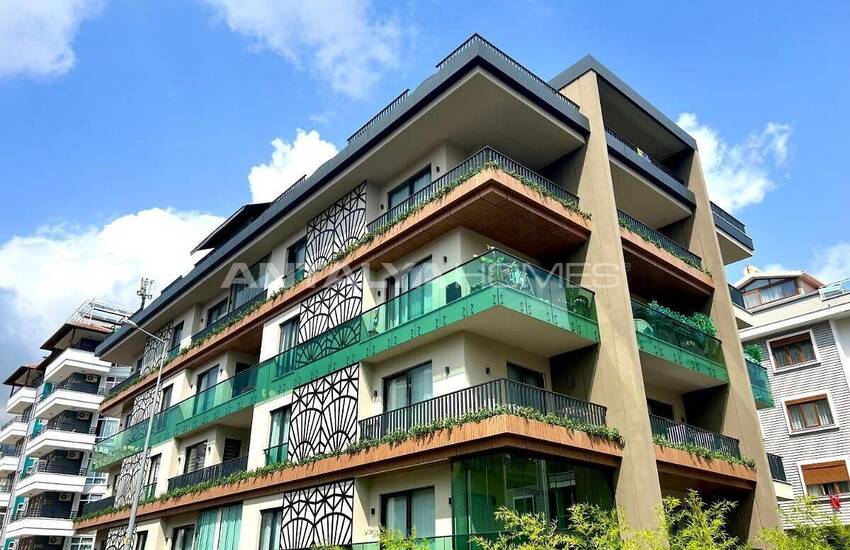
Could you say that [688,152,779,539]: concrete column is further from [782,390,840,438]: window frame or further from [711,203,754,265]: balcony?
[782,390,840,438]: window frame

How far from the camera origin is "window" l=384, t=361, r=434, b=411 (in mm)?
18203

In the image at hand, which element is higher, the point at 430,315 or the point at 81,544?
the point at 430,315

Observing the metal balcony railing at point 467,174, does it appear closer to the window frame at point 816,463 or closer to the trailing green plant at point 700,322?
the trailing green plant at point 700,322

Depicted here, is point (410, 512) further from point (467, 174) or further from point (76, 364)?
point (76, 364)

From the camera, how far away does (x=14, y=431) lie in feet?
176

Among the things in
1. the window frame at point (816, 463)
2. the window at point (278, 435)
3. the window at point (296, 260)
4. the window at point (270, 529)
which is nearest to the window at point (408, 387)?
the window at point (278, 435)

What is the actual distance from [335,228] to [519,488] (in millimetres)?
12095

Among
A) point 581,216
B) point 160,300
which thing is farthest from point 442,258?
point 160,300

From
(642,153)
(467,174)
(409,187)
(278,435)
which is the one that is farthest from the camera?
(642,153)

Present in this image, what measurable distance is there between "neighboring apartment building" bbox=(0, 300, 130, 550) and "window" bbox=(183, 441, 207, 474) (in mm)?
21106

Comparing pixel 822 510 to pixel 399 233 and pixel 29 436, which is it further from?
pixel 29 436

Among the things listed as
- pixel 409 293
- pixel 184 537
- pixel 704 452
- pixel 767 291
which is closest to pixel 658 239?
pixel 704 452

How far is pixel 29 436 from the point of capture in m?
49.7

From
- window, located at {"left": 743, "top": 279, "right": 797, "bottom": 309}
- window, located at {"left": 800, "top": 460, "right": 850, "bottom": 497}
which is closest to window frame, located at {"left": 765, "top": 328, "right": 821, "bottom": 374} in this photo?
window, located at {"left": 800, "top": 460, "right": 850, "bottom": 497}
